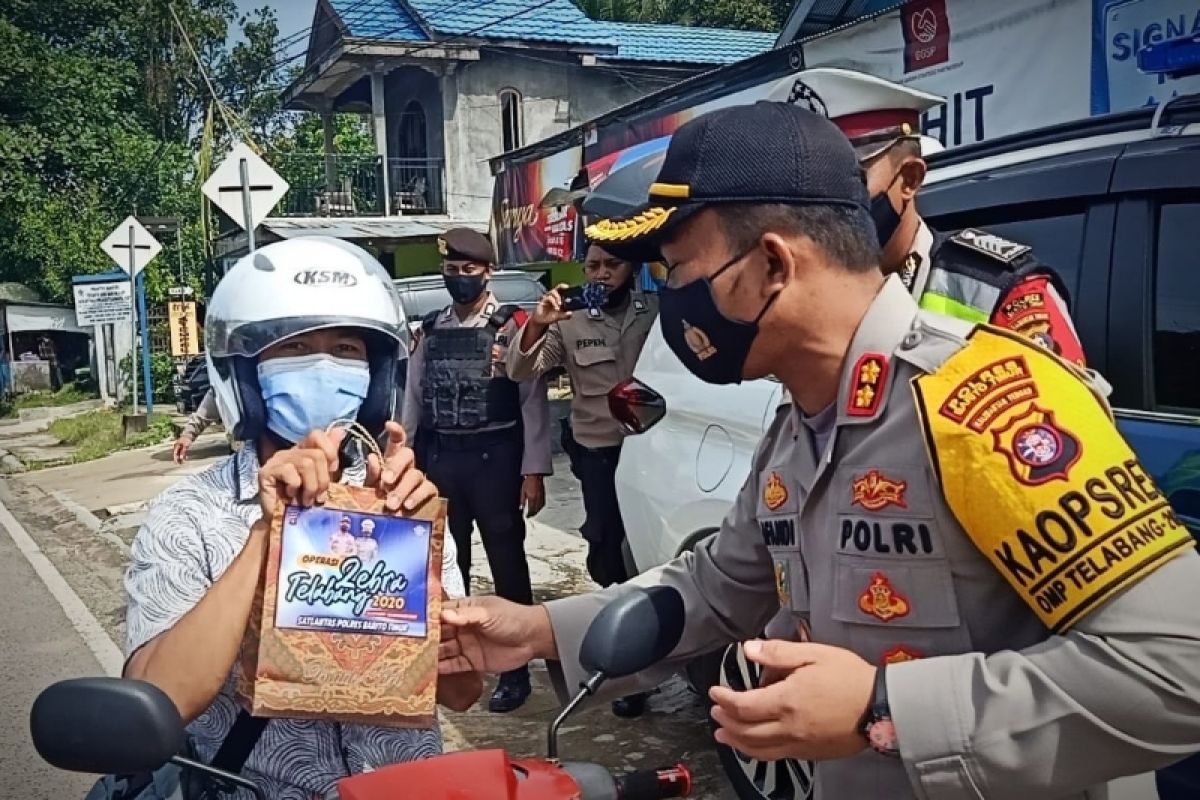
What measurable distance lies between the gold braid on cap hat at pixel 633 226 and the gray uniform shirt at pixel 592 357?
3.00 metres

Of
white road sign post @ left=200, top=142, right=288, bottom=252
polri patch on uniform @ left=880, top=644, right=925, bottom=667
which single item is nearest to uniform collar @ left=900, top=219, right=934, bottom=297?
polri patch on uniform @ left=880, top=644, right=925, bottom=667

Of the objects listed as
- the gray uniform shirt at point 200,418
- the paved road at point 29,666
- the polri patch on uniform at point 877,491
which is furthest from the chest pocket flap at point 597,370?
the polri patch on uniform at point 877,491

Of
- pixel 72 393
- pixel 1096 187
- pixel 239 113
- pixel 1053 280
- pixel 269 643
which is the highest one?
pixel 239 113

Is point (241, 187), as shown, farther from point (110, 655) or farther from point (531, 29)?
point (531, 29)

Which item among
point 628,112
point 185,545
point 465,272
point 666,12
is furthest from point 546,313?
point 666,12

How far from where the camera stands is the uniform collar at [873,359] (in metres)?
1.32

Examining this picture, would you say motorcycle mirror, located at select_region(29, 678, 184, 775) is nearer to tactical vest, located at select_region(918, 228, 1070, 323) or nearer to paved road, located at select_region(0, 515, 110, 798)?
tactical vest, located at select_region(918, 228, 1070, 323)

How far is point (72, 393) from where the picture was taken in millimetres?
26422

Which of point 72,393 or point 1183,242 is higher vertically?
point 1183,242

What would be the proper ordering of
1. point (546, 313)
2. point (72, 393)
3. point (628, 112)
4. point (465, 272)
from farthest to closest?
point (72, 393) → point (628, 112) → point (465, 272) → point (546, 313)

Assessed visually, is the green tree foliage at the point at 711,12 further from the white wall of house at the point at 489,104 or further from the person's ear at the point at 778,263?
the person's ear at the point at 778,263

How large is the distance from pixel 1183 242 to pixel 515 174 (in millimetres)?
11587

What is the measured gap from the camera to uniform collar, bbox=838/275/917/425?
4.33 feet

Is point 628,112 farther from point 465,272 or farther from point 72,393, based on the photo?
point 72,393
